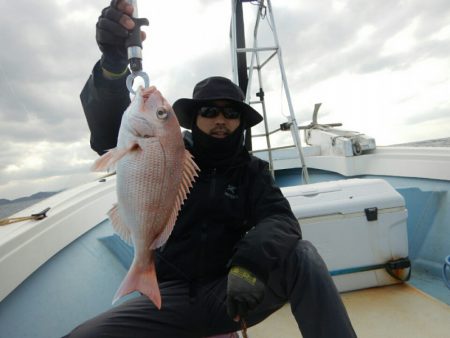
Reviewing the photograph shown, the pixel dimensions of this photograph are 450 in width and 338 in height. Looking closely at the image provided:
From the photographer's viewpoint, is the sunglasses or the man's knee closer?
the man's knee

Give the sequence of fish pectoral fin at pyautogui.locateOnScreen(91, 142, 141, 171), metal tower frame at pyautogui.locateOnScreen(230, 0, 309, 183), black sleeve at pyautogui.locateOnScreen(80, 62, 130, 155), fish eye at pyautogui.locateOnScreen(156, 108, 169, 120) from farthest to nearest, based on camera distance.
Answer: metal tower frame at pyautogui.locateOnScreen(230, 0, 309, 183), black sleeve at pyautogui.locateOnScreen(80, 62, 130, 155), fish eye at pyautogui.locateOnScreen(156, 108, 169, 120), fish pectoral fin at pyautogui.locateOnScreen(91, 142, 141, 171)

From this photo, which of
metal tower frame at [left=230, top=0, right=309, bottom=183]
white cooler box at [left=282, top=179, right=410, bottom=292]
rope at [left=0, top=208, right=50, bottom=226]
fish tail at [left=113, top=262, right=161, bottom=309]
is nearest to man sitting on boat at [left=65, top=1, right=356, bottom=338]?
fish tail at [left=113, top=262, right=161, bottom=309]

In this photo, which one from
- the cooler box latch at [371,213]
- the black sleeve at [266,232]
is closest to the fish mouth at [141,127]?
the black sleeve at [266,232]

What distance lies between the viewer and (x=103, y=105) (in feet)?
5.91

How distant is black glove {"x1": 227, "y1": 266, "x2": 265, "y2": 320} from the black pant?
187 mm

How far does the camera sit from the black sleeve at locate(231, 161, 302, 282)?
1.57 metres

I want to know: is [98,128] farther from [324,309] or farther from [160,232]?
[324,309]

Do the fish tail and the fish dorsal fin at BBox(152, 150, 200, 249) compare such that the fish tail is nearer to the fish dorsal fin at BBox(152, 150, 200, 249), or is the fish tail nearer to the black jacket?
the fish dorsal fin at BBox(152, 150, 200, 249)

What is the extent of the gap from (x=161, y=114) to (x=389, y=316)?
2.32 m

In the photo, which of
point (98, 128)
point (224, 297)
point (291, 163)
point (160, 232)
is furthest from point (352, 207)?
point (291, 163)

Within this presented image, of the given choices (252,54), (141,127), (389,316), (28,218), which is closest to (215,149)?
(141,127)

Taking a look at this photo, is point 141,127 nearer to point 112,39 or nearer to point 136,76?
point 136,76

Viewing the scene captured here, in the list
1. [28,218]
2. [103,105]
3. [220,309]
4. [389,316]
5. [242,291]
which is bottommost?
[389,316]

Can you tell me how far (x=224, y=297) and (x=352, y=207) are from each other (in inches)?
57.0
